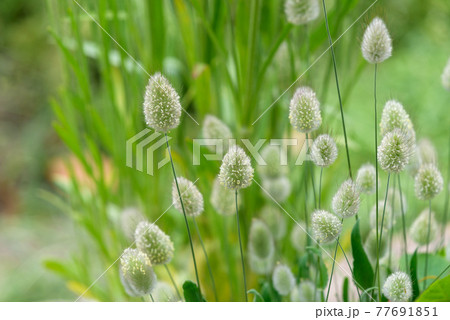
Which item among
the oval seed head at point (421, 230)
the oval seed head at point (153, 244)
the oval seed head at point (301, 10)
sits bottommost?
the oval seed head at point (421, 230)

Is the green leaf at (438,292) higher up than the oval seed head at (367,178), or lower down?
lower down

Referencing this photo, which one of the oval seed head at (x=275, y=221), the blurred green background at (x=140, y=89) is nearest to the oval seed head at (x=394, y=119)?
the blurred green background at (x=140, y=89)

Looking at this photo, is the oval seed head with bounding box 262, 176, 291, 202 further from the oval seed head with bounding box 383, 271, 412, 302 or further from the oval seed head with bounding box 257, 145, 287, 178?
the oval seed head with bounding box 383, 271, 412, 302

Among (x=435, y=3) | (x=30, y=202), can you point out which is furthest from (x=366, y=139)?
(x=30, y=202)

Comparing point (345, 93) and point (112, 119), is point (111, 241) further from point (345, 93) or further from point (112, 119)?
Answer: point (345, 93)

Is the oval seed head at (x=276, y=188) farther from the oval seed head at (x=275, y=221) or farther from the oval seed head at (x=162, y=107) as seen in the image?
the oval seed head at (x=162, y=107)

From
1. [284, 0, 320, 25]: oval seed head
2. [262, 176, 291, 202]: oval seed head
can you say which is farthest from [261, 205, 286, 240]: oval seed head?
[284, 0, 320, 25]: oval seed head

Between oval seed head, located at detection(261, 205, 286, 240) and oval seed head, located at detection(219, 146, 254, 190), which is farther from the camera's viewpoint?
oval seed head, located at detection(261, 205, 286, 240)

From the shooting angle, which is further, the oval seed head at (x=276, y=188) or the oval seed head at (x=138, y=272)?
the oval seed head at (x=276, y=188)
